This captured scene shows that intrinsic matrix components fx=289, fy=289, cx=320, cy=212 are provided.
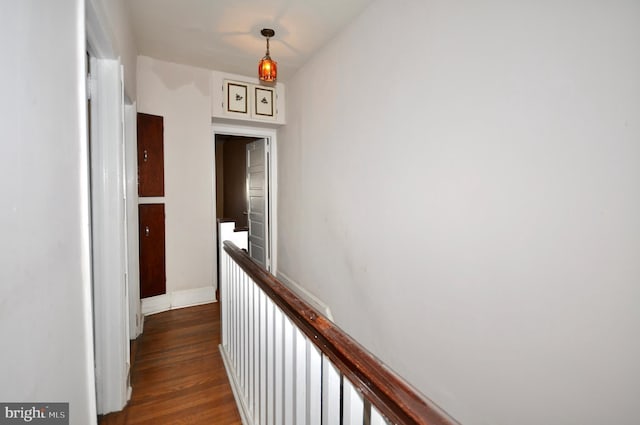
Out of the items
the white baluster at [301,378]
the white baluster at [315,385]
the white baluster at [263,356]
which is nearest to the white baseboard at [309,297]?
the white baluster at [263,356]

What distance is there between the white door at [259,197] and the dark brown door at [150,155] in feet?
4.69

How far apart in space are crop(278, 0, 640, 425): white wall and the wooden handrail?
1.05 meters

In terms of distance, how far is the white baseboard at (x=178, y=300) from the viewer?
323cm

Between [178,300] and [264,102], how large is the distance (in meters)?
2.70

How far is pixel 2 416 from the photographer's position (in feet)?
2.00

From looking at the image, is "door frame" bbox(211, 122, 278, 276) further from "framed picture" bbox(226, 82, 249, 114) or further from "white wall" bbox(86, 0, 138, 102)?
"white wall" bbox(86, 0, 138, 102)

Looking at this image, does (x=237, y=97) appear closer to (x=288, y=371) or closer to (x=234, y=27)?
(x=234, y=27)

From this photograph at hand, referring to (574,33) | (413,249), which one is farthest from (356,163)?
(574,33)

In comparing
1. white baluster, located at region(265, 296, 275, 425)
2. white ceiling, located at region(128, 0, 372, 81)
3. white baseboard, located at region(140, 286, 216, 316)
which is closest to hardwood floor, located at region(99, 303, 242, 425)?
white baseboard, located at region(140, 286, 216, 316)

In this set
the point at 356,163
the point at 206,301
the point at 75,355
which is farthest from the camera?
the point at 206,301

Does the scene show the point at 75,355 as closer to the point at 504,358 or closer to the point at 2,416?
the point at 2,416

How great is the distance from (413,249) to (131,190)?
96.1 inches

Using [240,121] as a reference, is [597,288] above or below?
below

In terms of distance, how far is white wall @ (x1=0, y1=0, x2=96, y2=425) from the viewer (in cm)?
63
